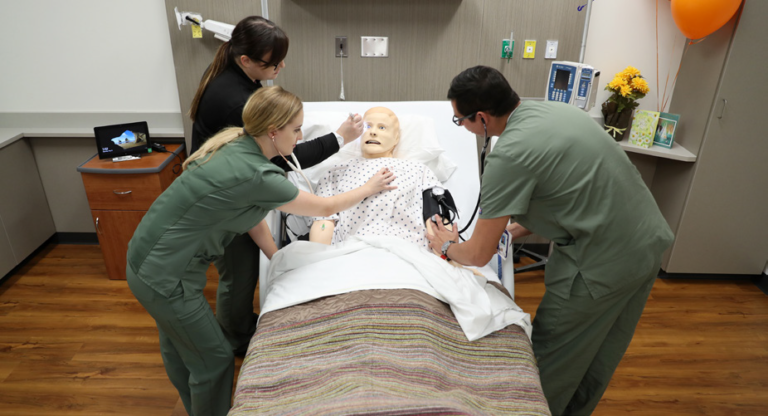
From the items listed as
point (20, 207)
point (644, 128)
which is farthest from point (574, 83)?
point (20, 207)

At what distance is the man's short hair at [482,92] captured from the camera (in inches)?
53.6

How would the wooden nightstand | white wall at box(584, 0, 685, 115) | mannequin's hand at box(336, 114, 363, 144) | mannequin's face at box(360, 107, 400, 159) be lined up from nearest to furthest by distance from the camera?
mannequin's hand at box(336, 114, 363, 144), mannequin's face at box(360, 107, 400, 159), the wooden nightstand, white wall at box(584, 0, 685, 115)

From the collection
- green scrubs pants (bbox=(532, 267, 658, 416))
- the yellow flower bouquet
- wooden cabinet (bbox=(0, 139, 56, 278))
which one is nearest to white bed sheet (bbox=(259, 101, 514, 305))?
green scrubs pants (bbox=(532, 267, 658, 416))

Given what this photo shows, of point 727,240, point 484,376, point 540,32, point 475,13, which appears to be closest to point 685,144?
point 727,240

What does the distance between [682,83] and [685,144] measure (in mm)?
336

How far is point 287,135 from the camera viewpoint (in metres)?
1.48

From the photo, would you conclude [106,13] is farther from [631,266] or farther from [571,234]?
[631,266]

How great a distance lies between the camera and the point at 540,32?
2654mm

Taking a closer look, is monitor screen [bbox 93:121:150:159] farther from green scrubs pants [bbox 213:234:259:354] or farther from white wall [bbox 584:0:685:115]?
white wall [bbox 584:0:685:115]

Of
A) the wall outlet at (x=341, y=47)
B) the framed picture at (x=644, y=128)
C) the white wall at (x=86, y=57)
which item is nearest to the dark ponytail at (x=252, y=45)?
the wall outlet at (x=341, y=47)

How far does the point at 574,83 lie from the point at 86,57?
269 cm

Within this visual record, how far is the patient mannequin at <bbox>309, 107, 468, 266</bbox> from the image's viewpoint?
1935mm

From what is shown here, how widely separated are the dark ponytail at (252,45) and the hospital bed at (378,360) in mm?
766

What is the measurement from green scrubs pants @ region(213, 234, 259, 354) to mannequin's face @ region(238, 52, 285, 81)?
0.60m
